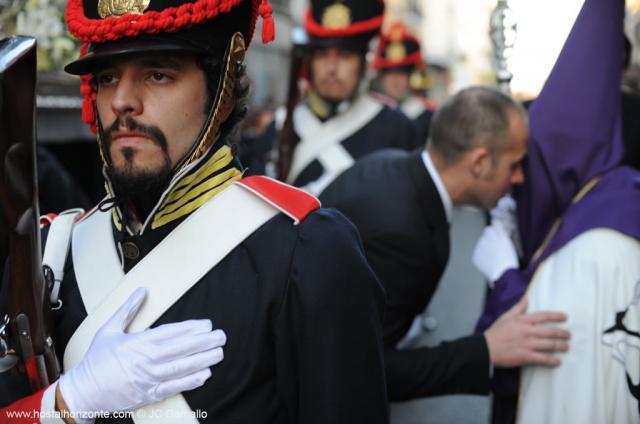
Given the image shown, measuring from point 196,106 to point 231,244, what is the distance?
0.31 m

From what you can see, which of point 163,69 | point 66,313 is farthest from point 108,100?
point 66,313

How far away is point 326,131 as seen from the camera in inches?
177

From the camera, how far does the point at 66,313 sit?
1.63 metres

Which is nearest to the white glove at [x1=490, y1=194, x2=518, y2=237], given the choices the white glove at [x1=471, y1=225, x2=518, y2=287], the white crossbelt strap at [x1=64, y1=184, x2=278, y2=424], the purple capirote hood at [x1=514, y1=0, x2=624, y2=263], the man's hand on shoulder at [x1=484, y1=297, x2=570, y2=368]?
the white glove at [x1=471, y1=225, x2=518, y2=287]

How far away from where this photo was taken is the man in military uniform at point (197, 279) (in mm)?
1443

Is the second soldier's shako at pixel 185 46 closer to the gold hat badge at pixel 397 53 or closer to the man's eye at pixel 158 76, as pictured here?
the man's eye at pixel 158 76

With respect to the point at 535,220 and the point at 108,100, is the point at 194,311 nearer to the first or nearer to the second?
the point at 108,100

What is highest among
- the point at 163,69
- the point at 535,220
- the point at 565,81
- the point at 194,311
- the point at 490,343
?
the point at 163,69

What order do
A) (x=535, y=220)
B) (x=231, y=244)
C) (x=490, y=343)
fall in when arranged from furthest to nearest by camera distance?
1. (x=535, y=220)
2. (x=490, y=343)
3. (x=231, y=244)

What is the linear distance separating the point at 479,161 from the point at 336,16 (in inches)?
87.4

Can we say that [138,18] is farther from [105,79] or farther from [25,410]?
[25,410]

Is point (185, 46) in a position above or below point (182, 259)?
above

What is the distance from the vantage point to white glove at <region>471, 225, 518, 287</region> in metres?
2.66

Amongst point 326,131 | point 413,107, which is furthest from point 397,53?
point 326,131
